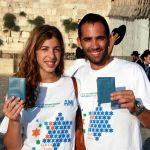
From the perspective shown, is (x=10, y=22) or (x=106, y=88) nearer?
(x=106, y=88)

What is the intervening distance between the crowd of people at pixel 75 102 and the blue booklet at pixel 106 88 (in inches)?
0.7

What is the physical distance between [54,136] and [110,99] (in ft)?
1.33

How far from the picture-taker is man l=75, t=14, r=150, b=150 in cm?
280

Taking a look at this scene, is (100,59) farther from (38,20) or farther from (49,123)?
(38,20)

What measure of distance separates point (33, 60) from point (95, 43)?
1.26 ft

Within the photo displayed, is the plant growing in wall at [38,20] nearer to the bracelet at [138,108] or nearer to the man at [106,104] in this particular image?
the man at [106,104]

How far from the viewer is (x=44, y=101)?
2830 mm

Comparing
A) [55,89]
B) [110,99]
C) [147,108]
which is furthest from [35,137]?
[147,108]

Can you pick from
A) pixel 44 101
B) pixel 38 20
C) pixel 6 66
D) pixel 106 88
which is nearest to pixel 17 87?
pixel 44 101

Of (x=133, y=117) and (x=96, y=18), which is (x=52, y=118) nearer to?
(x=133, y=117)

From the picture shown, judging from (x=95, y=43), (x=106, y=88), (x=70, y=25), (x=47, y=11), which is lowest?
(x=106, y=88)

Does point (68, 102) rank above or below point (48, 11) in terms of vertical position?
below

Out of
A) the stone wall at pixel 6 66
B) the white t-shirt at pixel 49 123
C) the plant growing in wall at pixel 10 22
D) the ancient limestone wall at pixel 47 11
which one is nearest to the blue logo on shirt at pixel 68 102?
the white t-shirt at pixel 49 123

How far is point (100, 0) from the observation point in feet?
84.4
